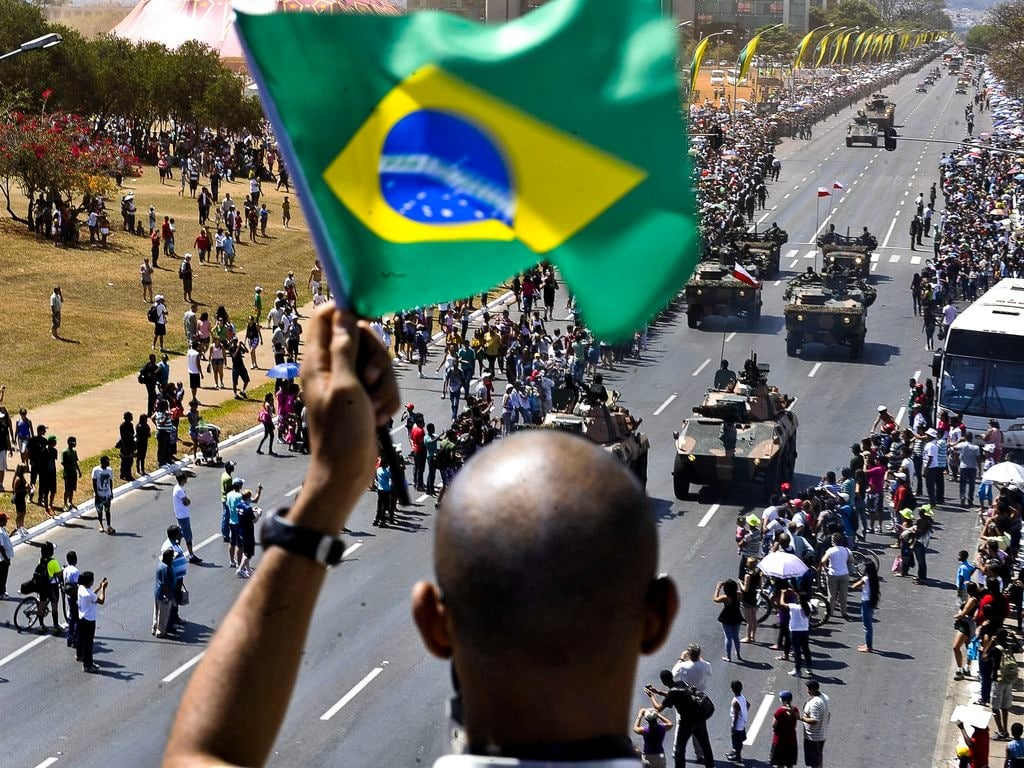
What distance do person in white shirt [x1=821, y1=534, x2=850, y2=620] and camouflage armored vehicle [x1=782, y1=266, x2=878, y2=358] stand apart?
19638 mm

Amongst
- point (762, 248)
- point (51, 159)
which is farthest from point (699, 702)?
point (51, 159)

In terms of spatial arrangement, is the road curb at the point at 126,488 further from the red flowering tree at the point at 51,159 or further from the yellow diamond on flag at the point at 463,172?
the yellow diamond on flag at the point at 463,172

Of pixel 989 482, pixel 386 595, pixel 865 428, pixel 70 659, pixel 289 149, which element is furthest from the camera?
pixel 865 428

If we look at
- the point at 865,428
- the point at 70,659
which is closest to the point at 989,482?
the point at 865,428

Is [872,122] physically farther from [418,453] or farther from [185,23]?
[418,453]

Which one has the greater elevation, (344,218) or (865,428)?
(344,218)

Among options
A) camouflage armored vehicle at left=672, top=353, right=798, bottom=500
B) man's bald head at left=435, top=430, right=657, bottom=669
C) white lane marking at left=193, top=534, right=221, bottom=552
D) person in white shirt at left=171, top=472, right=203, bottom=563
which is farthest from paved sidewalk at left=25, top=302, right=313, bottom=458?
man's bald head at left=435, top=430, right=657, bottom=669

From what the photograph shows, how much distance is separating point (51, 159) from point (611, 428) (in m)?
27.4

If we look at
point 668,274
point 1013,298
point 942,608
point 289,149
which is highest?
point 289,149

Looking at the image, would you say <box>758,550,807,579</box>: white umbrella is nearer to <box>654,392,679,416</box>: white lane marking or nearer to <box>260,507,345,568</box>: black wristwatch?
<box>654,392,679,416</box>: white lane marking

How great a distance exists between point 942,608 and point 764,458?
222 inches

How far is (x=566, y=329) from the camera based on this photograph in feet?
151

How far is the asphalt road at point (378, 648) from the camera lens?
19875mm

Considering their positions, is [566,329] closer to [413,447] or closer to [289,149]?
[413,447]
